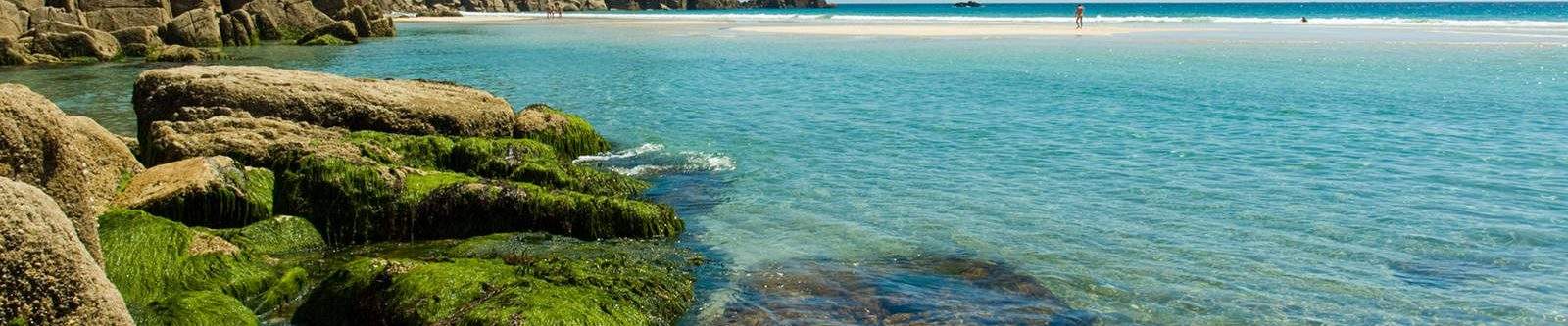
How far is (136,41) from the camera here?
3788cm

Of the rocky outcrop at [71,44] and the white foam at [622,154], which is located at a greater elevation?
the rocky outcrop at [71,44]

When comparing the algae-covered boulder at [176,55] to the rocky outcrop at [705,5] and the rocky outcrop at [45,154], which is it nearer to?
the rocky outcrop at [45,154]

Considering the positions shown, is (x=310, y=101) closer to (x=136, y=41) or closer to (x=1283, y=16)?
(x=136, y=41)

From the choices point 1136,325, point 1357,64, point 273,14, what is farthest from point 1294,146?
point 273,14

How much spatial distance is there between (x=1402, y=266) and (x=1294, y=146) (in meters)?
7.19

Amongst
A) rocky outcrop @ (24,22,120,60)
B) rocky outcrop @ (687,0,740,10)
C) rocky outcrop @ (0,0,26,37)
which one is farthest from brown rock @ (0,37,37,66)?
rocky outcrop @ (687,0,740,10)

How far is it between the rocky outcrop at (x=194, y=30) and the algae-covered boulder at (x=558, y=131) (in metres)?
32.1

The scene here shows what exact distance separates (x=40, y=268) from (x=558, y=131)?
417 inches

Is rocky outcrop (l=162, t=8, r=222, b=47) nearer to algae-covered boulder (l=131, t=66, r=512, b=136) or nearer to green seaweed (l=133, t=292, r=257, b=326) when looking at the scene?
algae-covered boulder (l=131, t=66, r=512, b=136)

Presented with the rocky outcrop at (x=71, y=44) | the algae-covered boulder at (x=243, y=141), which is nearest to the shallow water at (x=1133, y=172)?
the rocky outcrop at (x=71, y=44)

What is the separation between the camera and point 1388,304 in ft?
26.5

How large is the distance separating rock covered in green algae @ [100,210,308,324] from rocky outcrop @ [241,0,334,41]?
46.1 metres

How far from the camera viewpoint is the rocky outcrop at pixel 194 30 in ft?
135

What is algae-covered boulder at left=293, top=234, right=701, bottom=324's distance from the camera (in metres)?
6.72
